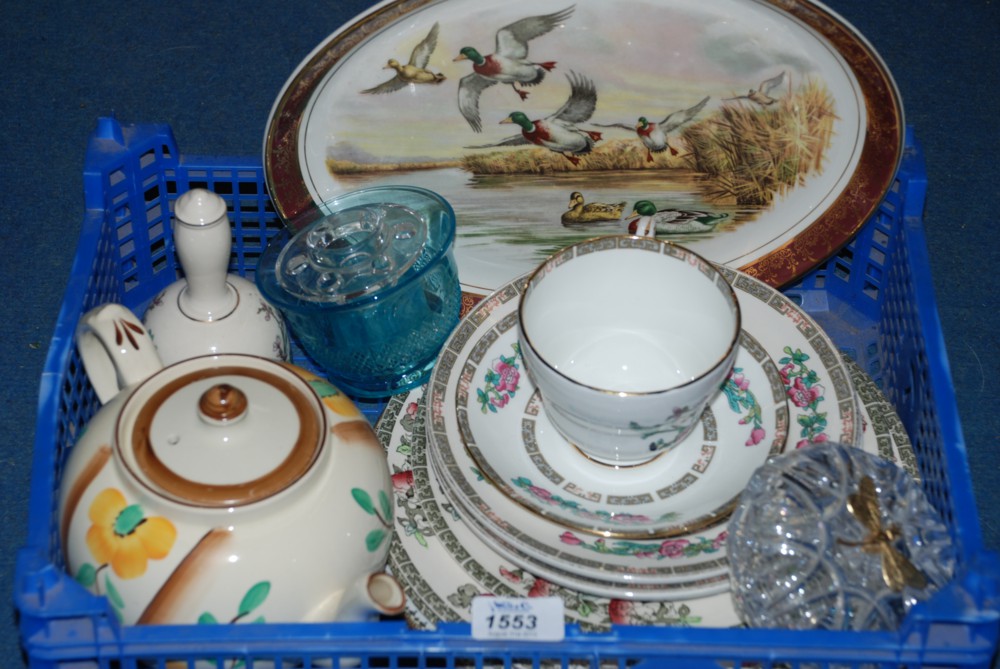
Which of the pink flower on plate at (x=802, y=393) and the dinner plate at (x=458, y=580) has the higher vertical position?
the pink flower on plate at (x=802, y=393)

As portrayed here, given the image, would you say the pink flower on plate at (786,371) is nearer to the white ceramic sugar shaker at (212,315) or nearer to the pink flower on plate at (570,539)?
the pink flower on plate at (570,539)

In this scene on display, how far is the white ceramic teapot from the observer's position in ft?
2.48

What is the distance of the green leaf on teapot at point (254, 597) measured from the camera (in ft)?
2.51

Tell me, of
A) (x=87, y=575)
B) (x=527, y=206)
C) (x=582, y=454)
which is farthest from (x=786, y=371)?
(x=87, y=575)

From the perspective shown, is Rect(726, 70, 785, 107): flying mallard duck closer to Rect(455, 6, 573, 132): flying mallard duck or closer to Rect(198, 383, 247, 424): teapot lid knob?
Rect(455, 6, 573, 132): flying mallard duck

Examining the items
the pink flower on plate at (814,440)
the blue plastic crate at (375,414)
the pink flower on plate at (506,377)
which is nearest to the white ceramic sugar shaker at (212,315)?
the blue plastic crate at (375,414)

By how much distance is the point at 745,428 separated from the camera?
36.0 inches

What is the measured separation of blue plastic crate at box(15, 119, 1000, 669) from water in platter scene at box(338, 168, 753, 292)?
0.41 feet

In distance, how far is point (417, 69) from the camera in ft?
3.66

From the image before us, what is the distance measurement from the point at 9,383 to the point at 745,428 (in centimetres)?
63

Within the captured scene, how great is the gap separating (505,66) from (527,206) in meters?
0.13

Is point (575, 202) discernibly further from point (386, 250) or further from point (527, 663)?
point (527, 663)

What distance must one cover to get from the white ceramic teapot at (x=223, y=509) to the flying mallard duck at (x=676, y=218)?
0.37 metres

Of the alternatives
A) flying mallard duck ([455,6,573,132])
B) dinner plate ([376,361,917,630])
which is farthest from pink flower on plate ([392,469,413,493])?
flying mallard duck ([455,6,573,132])
